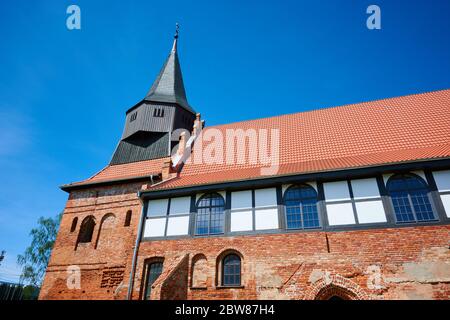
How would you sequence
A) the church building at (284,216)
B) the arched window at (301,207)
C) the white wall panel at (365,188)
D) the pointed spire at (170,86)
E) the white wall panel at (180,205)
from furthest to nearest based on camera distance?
the pointed spire at (170,86) < the white wall panel at (180,205) < the arched window at (301,207) < the white wall panel at (365,188) < the church building at (284,216)

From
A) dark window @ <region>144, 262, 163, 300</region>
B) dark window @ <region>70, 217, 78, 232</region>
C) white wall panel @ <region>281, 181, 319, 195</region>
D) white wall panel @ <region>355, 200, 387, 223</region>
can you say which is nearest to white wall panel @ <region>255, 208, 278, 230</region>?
white wall panel @ <region>281, 181, 319, 195</region>

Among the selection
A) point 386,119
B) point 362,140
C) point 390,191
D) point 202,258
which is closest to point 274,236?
point 202,258

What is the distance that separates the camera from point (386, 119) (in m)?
12.5

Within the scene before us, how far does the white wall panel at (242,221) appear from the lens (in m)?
9.76

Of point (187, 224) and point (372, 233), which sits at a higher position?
point (187, 224)

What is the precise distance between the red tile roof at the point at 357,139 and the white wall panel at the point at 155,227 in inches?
53.8

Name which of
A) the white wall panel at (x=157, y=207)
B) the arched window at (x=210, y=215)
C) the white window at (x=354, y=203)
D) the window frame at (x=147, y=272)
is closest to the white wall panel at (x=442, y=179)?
the white window at (x=354, y=203)

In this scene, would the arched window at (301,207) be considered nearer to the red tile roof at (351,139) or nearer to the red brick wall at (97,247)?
the red tile roof at (351,139)

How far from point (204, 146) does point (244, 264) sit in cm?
753

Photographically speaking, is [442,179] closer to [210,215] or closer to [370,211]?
[370,211]

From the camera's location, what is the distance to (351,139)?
11891mm

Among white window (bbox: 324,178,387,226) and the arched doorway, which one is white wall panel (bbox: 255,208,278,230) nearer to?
white window (bbox: 324,178,387,226)
